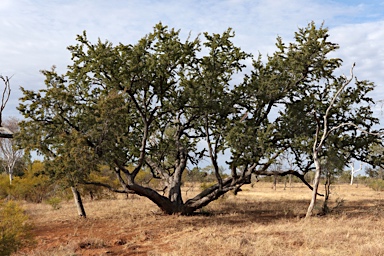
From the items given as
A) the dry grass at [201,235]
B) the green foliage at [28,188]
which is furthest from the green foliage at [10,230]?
the green foliage at [28,188]

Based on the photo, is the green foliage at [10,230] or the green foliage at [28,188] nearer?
the green foliage at [10,230]

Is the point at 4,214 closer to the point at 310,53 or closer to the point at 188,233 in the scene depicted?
the point at 188,233

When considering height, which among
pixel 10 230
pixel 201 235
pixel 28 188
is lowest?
pixel 201 235

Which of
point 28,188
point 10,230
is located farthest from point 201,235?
point 28,188

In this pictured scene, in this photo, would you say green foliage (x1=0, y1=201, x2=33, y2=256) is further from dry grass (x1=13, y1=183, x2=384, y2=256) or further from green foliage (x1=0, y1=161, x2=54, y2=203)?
green foliage (x1=0, y1=161, x2=54, y2=203)

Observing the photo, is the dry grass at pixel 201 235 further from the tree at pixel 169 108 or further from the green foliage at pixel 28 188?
the green foliage at pixel 28 188

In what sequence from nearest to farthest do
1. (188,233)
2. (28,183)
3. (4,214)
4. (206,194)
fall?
(4,214) → (188,233) → (206,194) → (28,183)

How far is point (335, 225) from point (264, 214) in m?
5.32

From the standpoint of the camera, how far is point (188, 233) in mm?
13070

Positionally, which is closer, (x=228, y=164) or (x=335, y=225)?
(x=335, y=225)

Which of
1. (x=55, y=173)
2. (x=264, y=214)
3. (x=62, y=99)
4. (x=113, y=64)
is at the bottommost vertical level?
(x=264, y=214)

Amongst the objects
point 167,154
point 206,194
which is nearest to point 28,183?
point 167,154

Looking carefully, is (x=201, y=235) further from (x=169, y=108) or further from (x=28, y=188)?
(x=28, y=188)

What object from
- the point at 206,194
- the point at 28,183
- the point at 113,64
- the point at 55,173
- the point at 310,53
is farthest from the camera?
the point at 28,183
